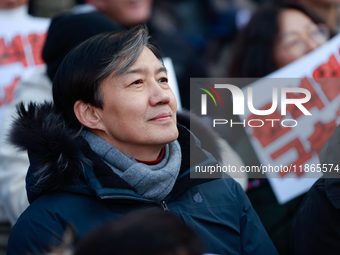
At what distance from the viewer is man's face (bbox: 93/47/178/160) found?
195 cm

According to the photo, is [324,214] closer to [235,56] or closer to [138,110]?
[138,110]

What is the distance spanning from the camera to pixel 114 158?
194 cm

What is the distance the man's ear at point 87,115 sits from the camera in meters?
2.03

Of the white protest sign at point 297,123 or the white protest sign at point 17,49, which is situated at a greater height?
the white protest sign at point 17,49

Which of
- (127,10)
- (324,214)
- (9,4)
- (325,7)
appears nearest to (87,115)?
(324,214)

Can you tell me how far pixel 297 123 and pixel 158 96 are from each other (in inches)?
45.4

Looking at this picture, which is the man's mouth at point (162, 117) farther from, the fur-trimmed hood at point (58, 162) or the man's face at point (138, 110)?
the fur-trimmed hood at point (58, 162)

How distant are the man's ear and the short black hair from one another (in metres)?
0.03

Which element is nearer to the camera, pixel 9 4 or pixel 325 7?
pixel 9 4

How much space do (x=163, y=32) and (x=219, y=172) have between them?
1.92 meters

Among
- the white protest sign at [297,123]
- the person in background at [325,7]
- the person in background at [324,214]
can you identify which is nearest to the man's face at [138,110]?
the person in background at [324,214]

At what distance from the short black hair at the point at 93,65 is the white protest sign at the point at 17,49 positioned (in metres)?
1.26

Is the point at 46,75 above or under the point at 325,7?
under

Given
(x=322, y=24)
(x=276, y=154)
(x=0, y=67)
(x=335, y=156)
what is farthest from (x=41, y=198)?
(x=322, y=24)
